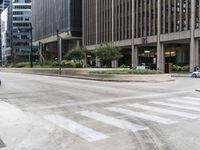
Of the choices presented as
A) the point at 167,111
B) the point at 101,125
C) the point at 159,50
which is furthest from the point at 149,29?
the point at 101,125

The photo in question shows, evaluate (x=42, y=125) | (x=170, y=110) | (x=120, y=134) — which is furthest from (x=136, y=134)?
(x=170, y=110)

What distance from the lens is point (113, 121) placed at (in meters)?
11.3

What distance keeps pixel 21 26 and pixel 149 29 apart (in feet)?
321

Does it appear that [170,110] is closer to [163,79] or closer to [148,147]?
[148,147]

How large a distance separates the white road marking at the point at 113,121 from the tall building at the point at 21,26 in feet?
466

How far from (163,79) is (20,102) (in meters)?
18.9

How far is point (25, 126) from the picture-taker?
10.5m

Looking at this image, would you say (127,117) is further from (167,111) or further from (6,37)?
(6,37)

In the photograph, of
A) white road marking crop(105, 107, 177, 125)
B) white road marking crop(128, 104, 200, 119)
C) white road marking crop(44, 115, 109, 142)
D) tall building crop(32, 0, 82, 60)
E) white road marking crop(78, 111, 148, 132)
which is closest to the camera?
white road marking crop(44, 115, 109, 142)

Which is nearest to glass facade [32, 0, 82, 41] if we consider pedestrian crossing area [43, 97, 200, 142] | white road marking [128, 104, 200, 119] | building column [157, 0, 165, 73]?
building column [157, 0, 165, 73]

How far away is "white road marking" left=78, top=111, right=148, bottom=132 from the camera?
1029 centimetres

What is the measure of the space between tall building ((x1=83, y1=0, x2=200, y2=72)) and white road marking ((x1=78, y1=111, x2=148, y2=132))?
150 feet

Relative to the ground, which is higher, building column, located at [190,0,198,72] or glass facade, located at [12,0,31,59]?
glass facade, located at [12,0,31,59]

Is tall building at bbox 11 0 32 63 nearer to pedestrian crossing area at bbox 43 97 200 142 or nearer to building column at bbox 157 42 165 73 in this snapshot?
building column at bbox 157 42 165 73
